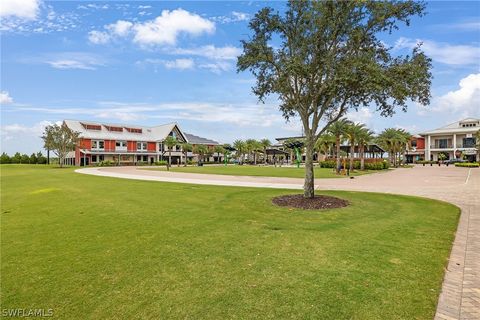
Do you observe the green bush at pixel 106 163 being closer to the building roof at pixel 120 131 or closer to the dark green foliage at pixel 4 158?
the building roof at pixel 120 131

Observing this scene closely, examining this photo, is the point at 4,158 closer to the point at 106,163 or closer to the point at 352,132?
the point at 106,163

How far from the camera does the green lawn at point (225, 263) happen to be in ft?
16.0

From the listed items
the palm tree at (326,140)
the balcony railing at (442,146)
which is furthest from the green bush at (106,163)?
the balcony railing at (442,146)

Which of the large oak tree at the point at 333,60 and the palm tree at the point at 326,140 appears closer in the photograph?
the large oak tree at the point at 333,60

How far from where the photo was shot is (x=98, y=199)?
1627 centimetres

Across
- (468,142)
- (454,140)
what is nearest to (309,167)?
(454,140)

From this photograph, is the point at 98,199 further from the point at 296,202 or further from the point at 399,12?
the point at 399,12

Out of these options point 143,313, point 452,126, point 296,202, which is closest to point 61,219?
point 143,313

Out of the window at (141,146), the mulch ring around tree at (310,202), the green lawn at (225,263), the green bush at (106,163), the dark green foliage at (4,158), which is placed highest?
the window at (141,146)

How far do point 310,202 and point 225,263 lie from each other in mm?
8773

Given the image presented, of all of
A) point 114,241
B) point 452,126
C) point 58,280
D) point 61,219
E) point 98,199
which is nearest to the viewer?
point 58,280

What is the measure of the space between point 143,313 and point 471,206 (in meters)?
16.3

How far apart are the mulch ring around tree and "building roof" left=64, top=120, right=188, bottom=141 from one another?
64.3 m

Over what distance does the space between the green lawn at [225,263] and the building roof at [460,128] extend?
315 feet
